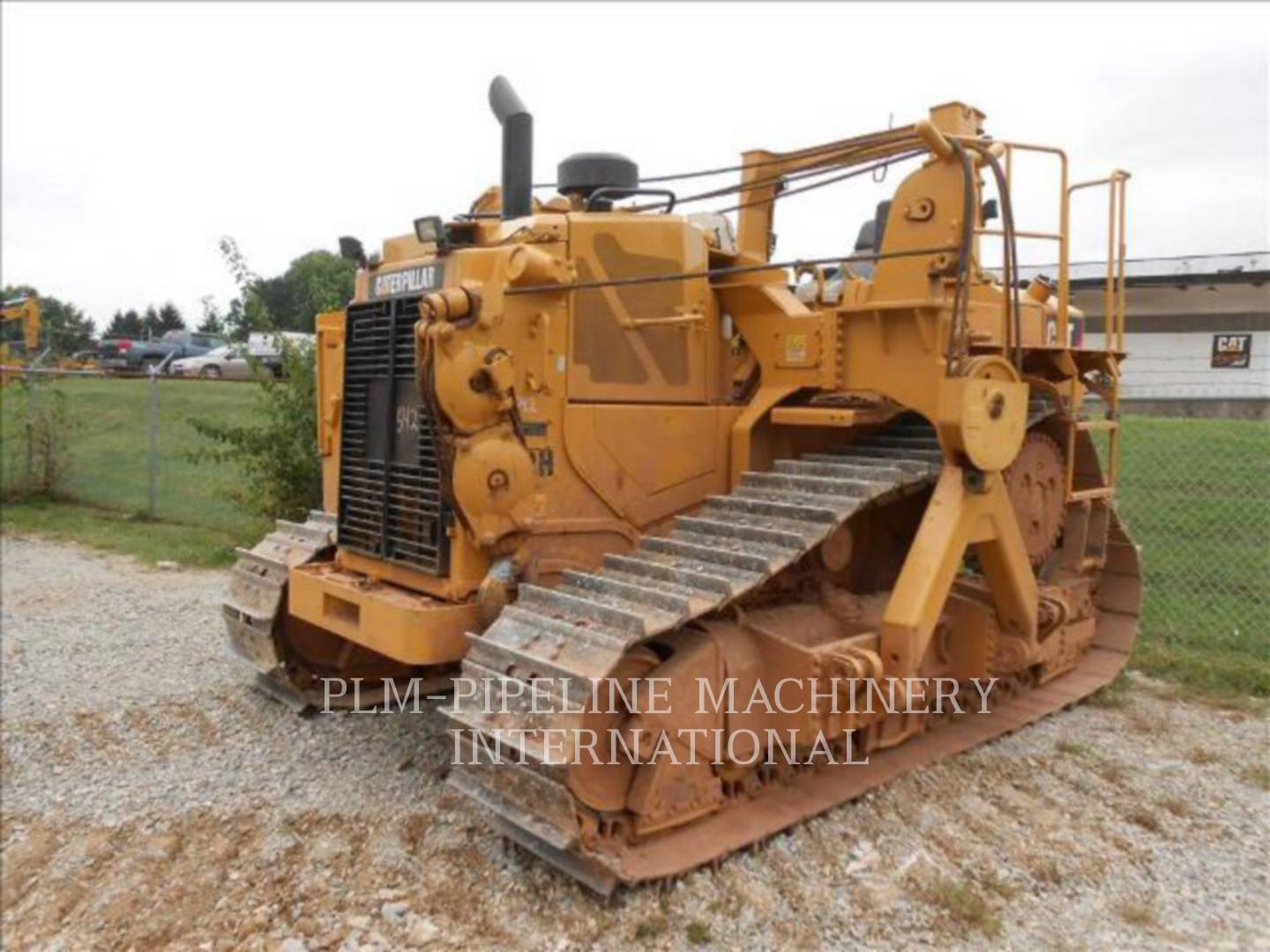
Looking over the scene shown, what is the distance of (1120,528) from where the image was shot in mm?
7152

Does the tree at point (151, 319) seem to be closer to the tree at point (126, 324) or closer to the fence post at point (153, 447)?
the tree at point (126, 324)

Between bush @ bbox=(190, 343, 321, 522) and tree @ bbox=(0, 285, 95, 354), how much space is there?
24905 millimetres

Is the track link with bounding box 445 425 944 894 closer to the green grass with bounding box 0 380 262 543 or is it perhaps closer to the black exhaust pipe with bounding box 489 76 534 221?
the black exhaust pipe with bounding box 489 76 534 221

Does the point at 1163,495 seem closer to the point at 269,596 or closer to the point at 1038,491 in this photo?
the point at 1038,491

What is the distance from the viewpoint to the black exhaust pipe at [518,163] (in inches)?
224

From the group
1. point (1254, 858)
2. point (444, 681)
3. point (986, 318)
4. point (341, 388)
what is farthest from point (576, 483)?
point (1254, 858)

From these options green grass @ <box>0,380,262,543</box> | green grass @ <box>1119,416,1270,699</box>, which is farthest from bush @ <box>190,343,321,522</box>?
green grass @ <box>1119,416,1270,699</box>

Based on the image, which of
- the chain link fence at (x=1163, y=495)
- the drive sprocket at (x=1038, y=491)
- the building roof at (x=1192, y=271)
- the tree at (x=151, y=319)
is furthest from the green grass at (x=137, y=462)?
the tree at (x=151, y=319)

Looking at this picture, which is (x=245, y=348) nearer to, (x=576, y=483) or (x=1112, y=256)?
(x=576, y=483)

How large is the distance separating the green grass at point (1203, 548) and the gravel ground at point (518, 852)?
2.42 ft

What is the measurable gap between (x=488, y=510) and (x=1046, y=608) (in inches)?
135

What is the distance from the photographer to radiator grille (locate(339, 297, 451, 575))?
4.94m

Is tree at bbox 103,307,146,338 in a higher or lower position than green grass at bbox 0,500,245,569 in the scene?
higher

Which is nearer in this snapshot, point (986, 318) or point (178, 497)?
point (986, 318)
